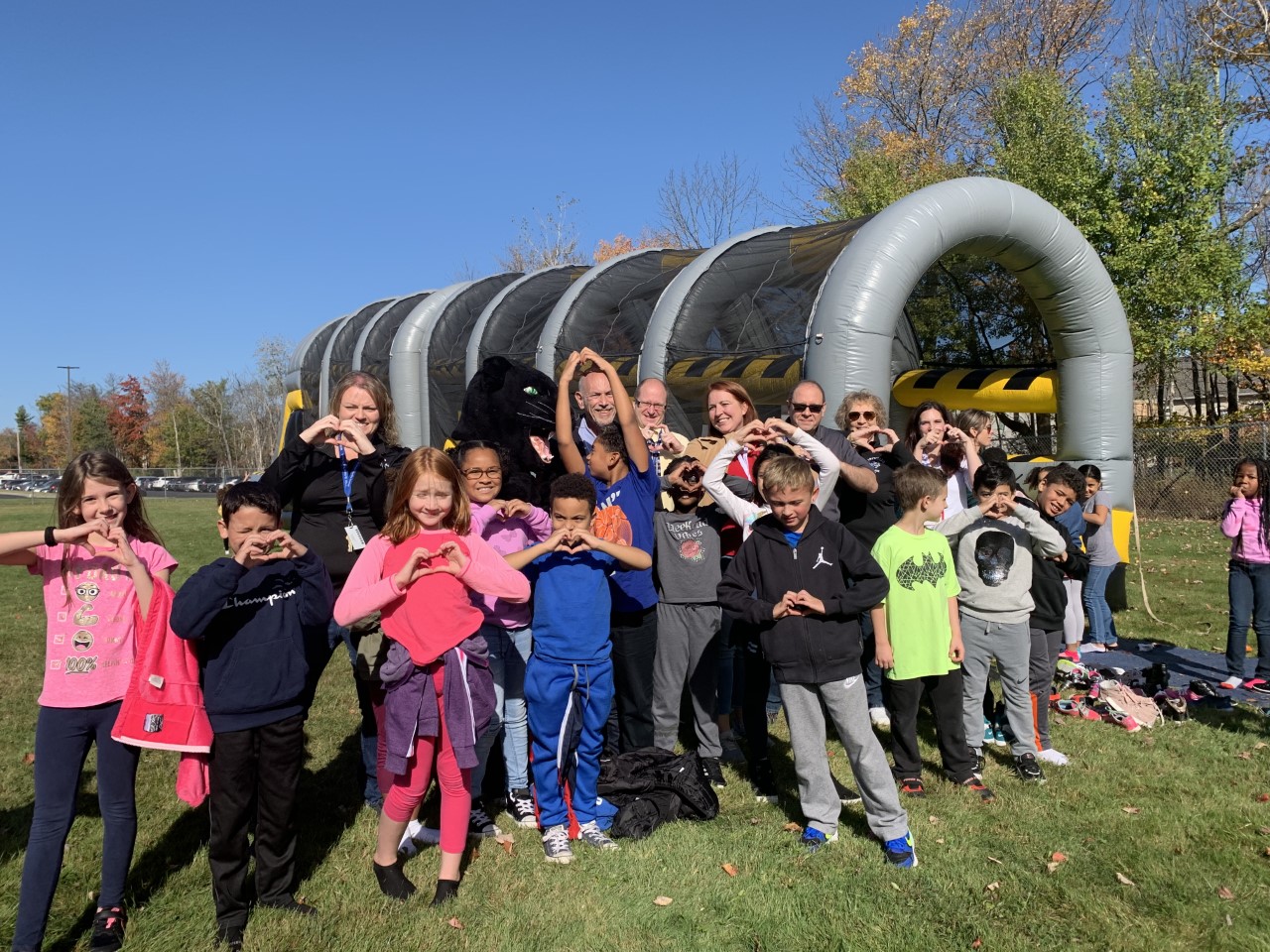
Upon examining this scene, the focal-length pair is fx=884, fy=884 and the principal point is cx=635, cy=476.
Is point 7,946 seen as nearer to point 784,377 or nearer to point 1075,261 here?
point 784,377

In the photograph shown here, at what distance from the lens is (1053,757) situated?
488 centimetres

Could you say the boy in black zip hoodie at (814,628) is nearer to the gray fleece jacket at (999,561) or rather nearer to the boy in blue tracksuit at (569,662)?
the boy in blue tracksuit at (569,662)

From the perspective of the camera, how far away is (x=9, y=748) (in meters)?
5.47

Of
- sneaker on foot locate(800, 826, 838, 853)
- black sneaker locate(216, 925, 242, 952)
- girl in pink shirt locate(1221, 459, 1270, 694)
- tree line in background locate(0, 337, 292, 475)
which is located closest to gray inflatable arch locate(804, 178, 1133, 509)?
girl in pink shirt locate(1221, 459, 1270, 694)

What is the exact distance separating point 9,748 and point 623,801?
4.01 meters

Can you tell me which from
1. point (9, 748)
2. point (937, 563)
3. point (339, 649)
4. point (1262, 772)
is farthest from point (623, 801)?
point (339, 649)

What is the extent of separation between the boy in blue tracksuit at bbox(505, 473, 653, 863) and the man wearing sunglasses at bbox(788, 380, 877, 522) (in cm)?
140

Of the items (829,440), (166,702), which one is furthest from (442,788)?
(829,440)

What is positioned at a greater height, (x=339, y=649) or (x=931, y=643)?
(x=931, y=643)

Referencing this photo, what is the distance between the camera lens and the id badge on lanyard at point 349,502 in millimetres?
4127

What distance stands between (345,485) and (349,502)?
0.08 metres

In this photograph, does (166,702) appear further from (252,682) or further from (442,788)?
(442,788)

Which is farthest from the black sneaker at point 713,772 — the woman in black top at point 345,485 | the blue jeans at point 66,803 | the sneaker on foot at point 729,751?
the blue jeans at point 66,803

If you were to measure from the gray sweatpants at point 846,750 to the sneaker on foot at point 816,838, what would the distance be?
2cm
